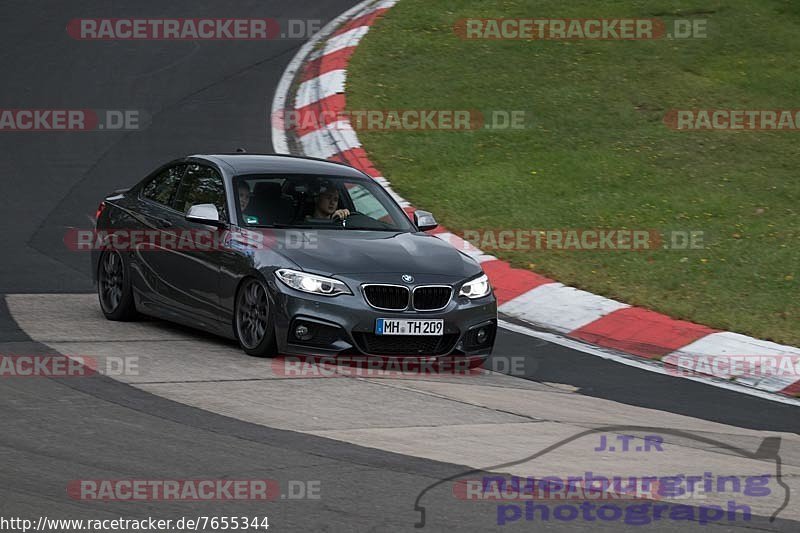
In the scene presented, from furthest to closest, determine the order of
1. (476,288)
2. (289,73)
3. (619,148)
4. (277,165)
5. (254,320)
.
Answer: (289,73)
(619,148)
(277,165)
(476,288)
(254,320)

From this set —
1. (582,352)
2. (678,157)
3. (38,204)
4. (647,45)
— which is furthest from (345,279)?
(647,45)

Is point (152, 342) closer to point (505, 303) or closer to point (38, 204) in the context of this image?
point (505, 303)

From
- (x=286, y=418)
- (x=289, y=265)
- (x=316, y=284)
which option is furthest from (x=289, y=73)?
(x=286, y=418)

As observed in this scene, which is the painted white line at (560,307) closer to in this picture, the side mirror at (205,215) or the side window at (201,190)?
the side window at (201,190)

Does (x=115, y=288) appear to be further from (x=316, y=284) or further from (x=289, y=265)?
(x=316, y=284)

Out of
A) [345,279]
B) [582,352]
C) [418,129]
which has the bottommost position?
[582,352]

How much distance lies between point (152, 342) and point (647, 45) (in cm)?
1240

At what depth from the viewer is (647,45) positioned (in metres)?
20.5

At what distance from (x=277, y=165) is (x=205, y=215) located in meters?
0.90

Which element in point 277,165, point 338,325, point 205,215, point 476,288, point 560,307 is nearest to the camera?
point 338,325

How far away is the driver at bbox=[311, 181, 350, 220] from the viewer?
10477 millimetres

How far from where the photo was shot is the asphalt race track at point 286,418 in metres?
6.11

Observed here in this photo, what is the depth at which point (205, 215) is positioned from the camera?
10.2m

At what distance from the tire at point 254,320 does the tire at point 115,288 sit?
1596 millimetres
